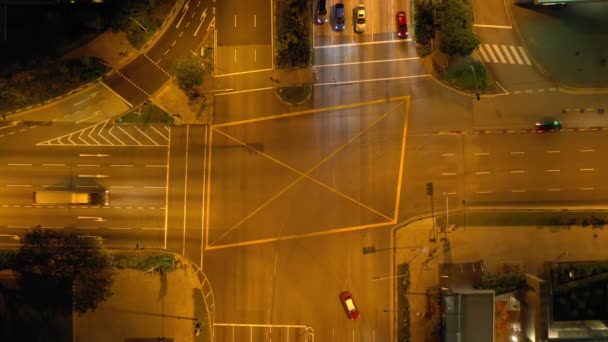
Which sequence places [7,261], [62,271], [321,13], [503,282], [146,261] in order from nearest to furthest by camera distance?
1. [62,271]
2. [7,261]
3. [503,282]
4. [146,261]
5. [321,13]

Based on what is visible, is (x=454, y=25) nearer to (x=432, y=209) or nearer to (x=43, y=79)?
(x=432, y=209)

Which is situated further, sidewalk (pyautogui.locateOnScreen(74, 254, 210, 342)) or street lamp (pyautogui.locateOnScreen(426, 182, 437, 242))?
street lamp (pyautogui.locateOnScreen(426, 182, 437, 242))

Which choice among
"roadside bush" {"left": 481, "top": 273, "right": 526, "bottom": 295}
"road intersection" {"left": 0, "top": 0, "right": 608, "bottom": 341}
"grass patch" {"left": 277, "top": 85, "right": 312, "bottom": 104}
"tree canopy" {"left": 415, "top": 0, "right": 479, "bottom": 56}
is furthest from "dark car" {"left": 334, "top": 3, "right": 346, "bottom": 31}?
"roadside bush" {"left": 481, "top": 273, "right": 526, "bottom": 295}

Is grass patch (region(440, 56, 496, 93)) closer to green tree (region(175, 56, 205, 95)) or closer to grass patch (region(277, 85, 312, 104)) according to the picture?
grass patch (region(277, 85, 312, 104))

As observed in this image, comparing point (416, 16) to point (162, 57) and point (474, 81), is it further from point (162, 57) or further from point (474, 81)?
point (162, 57)

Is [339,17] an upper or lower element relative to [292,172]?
upper

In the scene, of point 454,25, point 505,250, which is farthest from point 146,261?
point 454,25

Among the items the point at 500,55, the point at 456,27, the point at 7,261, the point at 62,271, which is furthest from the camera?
the point at 500,55
